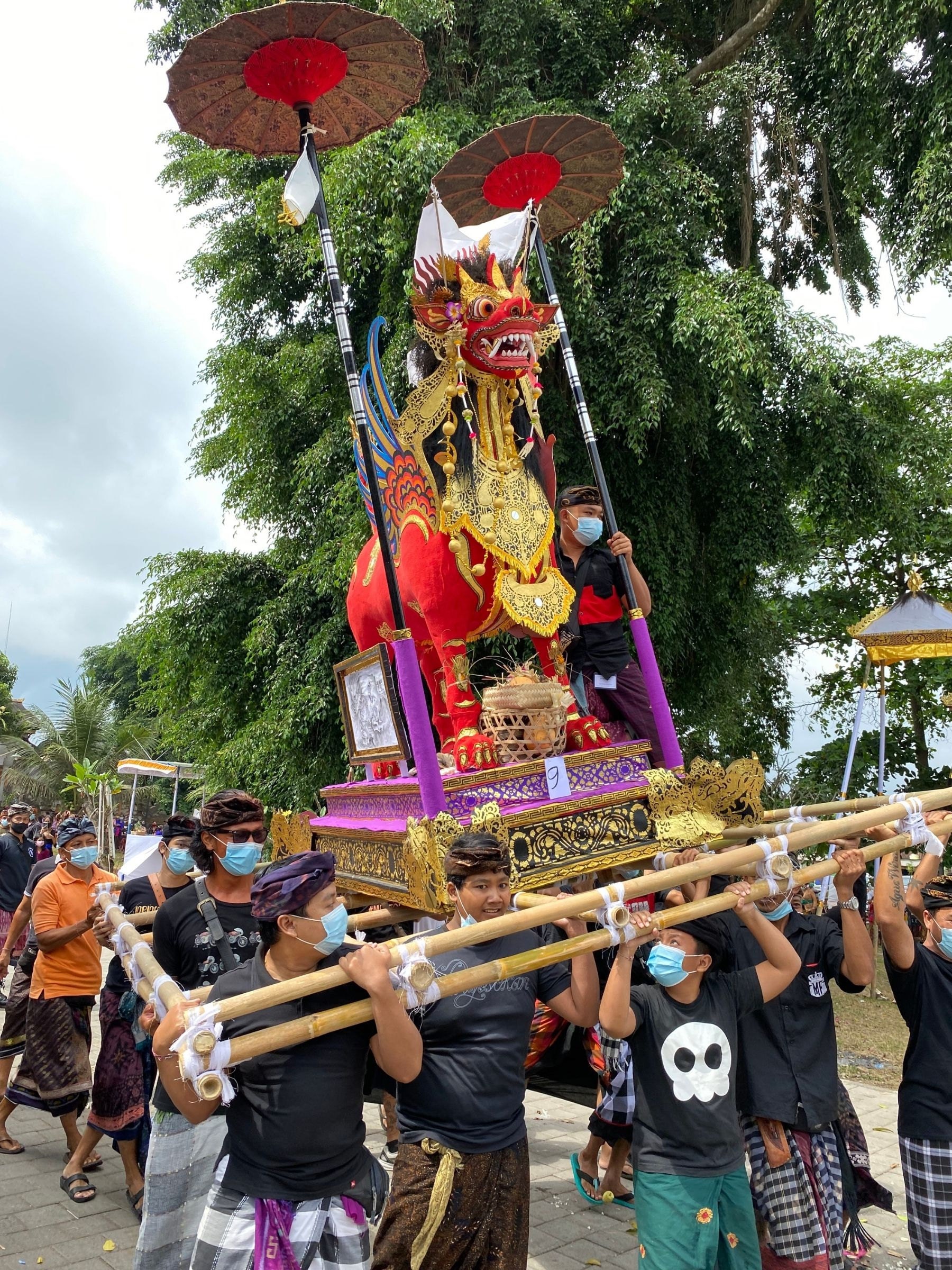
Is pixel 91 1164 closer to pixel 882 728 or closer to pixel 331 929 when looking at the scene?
pixel 331 929

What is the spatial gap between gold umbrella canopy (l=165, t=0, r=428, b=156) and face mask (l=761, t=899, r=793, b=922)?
3.28 metres

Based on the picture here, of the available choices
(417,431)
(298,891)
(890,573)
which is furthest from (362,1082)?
(890,573)

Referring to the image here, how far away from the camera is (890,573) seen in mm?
15516

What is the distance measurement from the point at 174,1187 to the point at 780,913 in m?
2.12

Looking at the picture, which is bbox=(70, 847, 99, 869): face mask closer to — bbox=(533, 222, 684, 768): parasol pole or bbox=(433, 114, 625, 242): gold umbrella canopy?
bbox=(533, 222, 684, 768): parasol pole

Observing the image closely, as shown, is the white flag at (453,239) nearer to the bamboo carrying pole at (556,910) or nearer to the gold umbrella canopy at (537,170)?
the gold umbrella canopy at (537,170)

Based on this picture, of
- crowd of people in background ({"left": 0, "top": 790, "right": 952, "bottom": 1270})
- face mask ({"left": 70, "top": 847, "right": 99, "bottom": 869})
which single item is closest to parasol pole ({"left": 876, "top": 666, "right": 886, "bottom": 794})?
crowd of people in background ({"left": 0, "top": 790, "right": 952, "bottom": 1270})

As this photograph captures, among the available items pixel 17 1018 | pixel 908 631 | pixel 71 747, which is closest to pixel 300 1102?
pixel 17 1018

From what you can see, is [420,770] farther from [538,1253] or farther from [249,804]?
[538,1253]

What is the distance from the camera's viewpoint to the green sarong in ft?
8.75

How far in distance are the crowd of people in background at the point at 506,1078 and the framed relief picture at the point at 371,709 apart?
51 centimetres

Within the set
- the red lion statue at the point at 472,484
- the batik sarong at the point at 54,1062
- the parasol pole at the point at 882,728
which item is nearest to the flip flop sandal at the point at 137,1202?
the batik sarong at the point at 54,1062

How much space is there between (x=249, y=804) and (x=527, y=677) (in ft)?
3.63

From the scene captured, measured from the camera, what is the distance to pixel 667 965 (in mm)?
2818
